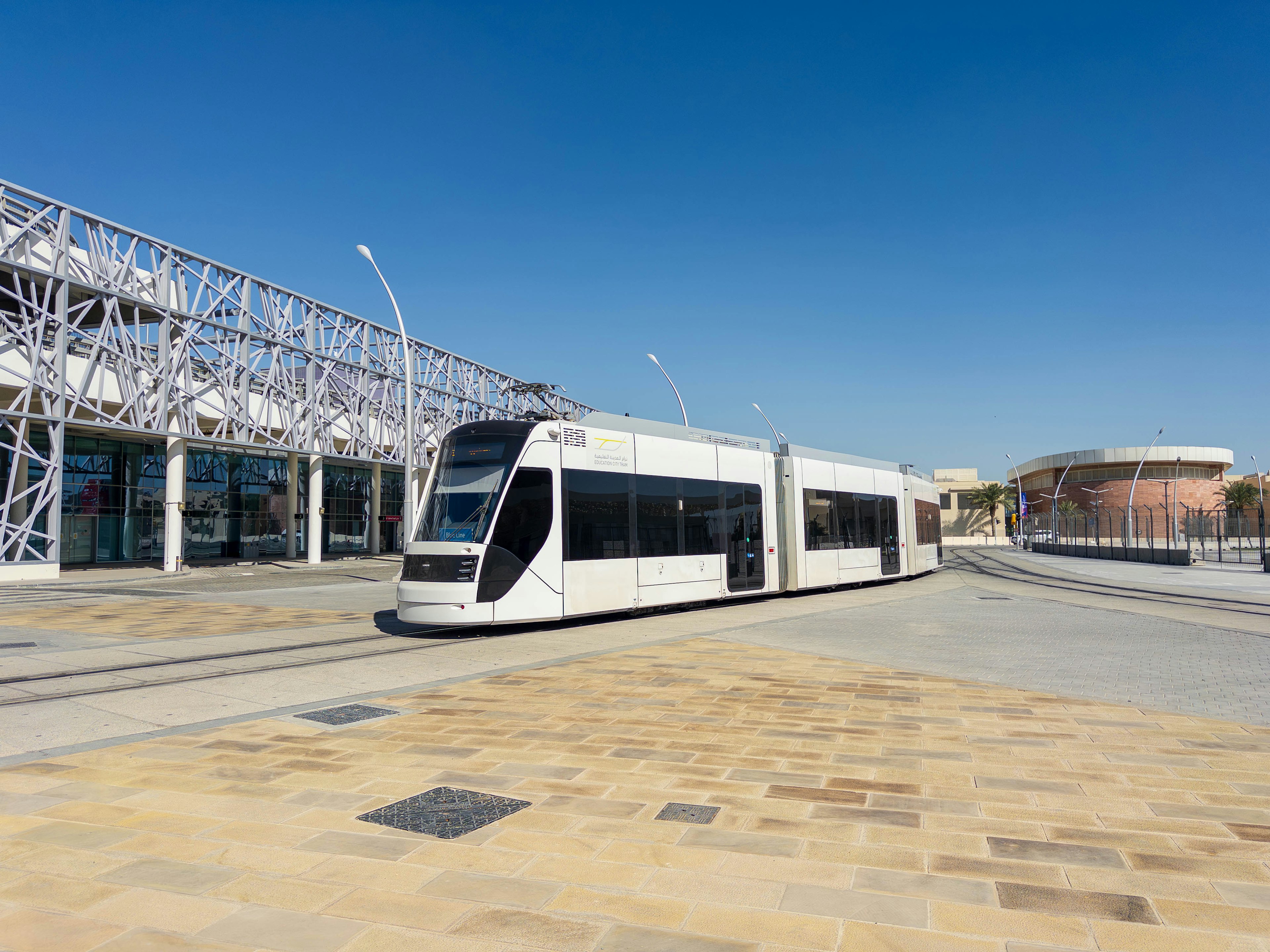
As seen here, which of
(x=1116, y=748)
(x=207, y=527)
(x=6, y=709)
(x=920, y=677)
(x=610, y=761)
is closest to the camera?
(x=610, y=761)

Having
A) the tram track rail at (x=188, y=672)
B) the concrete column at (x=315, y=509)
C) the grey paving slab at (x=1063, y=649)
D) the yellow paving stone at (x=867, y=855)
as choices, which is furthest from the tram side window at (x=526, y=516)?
the concrete column at (x=315, y=509)

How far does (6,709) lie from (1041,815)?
8.34 m

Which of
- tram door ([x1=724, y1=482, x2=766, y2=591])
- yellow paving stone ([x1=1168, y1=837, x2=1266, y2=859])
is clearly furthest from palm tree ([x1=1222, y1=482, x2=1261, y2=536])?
yellow paving stone ([x1=1168, y1=837, x2=1266, y2=859])

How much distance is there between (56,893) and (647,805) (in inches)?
112

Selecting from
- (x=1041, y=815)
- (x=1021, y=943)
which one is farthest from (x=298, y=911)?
(x=1041, y=815)

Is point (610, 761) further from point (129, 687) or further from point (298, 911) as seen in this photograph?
point (129, 687)

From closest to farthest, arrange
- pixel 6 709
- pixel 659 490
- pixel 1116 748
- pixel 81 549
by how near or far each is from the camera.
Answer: pixel 1116 748 < pixel 6 709 < pixel 659 490 < pixel 81 549

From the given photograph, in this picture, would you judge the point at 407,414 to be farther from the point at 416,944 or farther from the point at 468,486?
the point at 416,944

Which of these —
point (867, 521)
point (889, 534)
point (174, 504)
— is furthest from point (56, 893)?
point (174, 504)

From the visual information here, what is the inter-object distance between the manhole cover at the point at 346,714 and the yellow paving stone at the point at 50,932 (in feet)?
11.4

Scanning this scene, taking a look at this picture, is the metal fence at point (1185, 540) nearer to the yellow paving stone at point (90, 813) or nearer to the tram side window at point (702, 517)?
the tram side window at point (702, 517)

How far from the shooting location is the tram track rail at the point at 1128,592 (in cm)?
1714

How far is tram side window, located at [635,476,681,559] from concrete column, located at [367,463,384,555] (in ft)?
115

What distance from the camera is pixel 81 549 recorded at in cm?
3509
